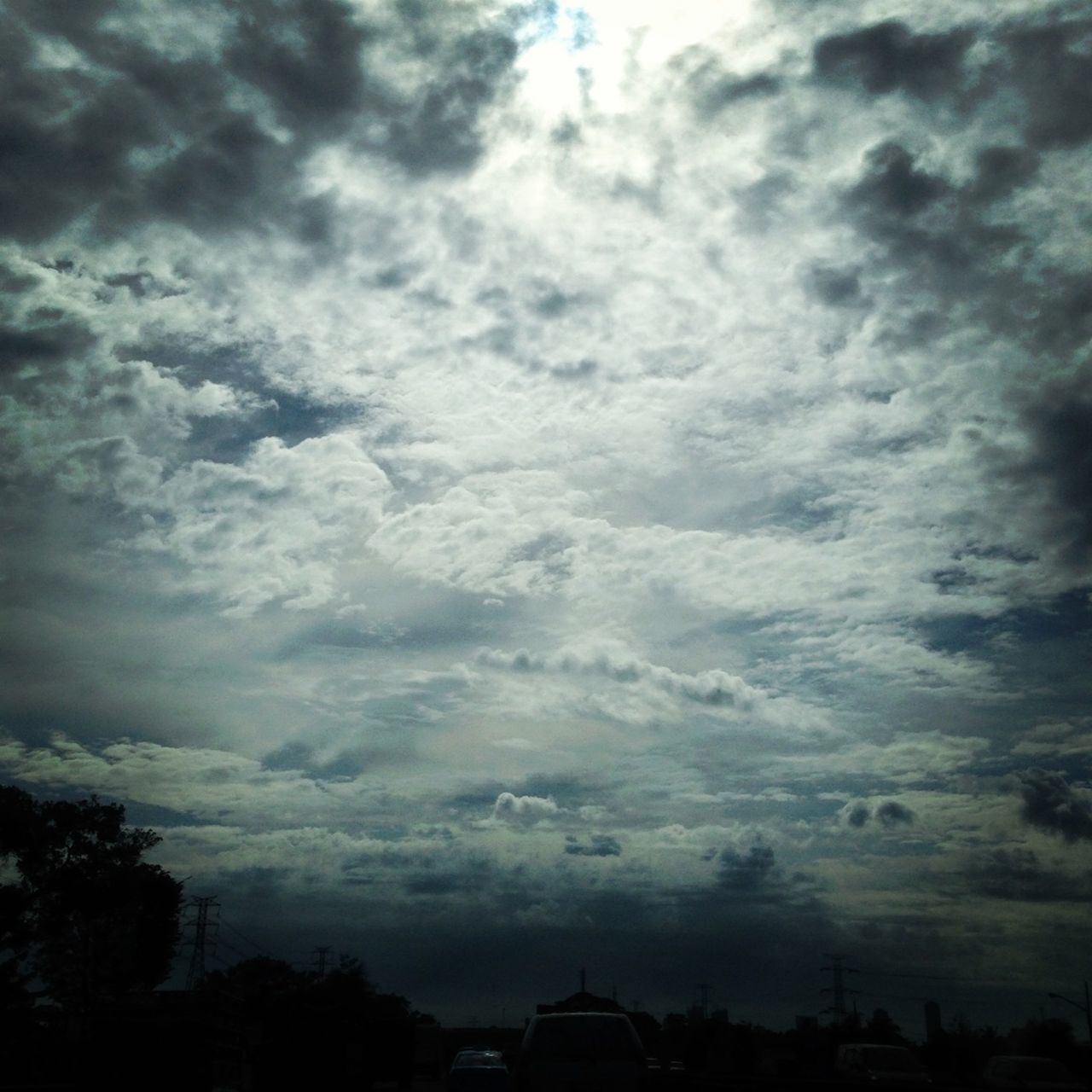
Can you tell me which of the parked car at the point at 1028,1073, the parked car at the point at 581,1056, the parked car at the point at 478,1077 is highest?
the parked car at the point at 581,1056

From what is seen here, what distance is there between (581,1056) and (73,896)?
5483 centimetres

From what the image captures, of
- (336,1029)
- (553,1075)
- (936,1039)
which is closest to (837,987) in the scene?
(936,1039)

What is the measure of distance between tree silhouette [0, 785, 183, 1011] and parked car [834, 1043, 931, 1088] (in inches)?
1697

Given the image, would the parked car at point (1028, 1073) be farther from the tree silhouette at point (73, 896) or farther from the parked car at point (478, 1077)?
the tree silhouette at point (73, 896)

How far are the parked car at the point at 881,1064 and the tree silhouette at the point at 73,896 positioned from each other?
43.1 meters

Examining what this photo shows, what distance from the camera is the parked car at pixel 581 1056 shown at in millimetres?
11945

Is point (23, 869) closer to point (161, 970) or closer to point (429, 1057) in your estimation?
point (161, 970)

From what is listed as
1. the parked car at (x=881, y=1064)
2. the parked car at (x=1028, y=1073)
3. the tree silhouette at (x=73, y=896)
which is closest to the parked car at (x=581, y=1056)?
the parked car at (x=1028, y=1073)

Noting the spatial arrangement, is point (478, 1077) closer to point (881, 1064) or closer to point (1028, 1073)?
point (881, 1064)

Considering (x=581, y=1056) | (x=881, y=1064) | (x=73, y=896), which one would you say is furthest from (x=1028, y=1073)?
(x=73, y=896)

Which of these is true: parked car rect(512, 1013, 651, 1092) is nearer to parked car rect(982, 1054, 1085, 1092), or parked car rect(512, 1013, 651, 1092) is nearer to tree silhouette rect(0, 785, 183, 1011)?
parked car rect(982, 1054, 1085, 1092)

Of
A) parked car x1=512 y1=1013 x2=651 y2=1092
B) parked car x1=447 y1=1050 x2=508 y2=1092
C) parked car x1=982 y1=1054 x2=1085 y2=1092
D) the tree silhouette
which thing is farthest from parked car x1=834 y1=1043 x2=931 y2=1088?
the tree silhouette

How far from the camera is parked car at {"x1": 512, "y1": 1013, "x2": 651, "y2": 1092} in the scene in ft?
39.2

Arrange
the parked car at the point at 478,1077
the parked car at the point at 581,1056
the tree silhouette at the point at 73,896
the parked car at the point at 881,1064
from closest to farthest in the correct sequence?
1. the parked car at the point at 581,1056
2. the parked car at the point at 478,1077
3. the parked car at the point at 881,1064
4. the tree silhouette at the point at 73,896
